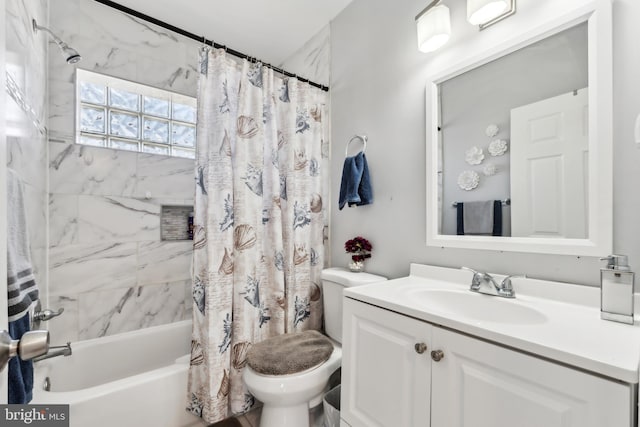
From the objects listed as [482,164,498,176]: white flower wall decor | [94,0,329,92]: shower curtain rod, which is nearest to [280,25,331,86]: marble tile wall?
[94,0,329,92]: shower curtain rod

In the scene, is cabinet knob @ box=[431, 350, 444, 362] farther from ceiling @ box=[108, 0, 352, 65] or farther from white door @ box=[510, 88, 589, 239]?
ceiling @ box=[108, 0, 352, 65]

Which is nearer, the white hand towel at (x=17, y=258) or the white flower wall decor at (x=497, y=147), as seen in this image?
the white hand towel at (x=17, y=258)

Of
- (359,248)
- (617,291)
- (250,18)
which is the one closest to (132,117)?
(250,18)

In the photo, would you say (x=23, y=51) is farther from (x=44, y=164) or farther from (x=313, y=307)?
(x=313, y=307)

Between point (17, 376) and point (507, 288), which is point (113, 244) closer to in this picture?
point (17, 376)

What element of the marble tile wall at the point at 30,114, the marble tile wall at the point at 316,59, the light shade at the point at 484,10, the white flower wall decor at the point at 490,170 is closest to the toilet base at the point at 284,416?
the marble tile wall at the point at 30,114

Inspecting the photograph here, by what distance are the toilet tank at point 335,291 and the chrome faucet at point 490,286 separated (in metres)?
0.53

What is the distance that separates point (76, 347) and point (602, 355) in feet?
7.76

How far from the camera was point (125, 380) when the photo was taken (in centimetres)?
131

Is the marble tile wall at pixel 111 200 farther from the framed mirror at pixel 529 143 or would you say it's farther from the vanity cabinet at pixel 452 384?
the framed mirror at pixel 529 143

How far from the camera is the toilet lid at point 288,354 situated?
1271 mm

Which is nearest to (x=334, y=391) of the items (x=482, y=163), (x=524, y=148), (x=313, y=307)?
(x=313, y=307)

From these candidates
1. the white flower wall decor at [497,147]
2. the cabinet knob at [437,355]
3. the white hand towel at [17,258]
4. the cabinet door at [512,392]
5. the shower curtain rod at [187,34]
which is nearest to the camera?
the cabinet door at [512,392]

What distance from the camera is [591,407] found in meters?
0.59
